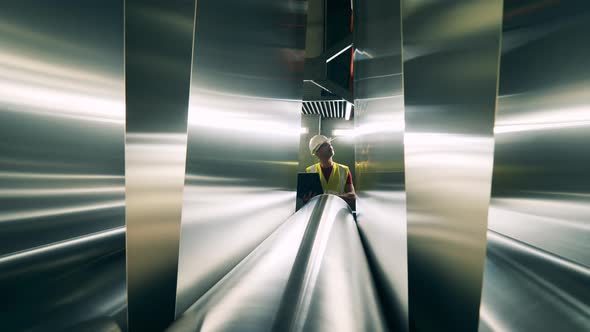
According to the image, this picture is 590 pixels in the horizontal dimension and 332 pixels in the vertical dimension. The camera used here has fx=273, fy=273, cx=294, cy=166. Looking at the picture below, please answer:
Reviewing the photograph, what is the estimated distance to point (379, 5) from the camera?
94 cm

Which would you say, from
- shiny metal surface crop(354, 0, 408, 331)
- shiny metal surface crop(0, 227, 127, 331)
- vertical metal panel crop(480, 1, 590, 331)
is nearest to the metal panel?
shiny metal surface crop(354, 0, 408, 331)

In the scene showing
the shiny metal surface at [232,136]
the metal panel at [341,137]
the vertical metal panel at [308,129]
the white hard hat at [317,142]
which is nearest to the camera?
the shiny metal surface at [232,136]

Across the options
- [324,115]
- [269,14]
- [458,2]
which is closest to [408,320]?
[458,2]

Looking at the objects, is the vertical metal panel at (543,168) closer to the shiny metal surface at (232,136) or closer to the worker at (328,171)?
the shiny metal surface at (232,136)

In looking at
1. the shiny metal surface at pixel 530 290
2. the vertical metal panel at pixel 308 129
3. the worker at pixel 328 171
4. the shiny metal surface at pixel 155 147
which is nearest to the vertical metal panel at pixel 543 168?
the shiny metal surface at pixel 530 290

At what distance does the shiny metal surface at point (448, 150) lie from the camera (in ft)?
1.02

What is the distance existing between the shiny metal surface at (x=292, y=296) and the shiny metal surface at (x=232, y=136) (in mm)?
95

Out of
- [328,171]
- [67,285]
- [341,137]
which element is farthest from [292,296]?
[341,137]

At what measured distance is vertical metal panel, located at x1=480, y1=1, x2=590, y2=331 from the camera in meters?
0.21

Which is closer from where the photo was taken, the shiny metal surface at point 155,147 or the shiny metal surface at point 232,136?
the shiny metal surface at point 155,147

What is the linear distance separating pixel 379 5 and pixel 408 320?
94 centimetres

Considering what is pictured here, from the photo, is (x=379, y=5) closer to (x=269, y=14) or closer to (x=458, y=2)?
(x=269, y=14)

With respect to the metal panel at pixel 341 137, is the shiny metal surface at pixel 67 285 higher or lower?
lower

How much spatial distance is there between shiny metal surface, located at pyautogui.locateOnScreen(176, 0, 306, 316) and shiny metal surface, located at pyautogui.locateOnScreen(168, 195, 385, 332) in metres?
0.09
